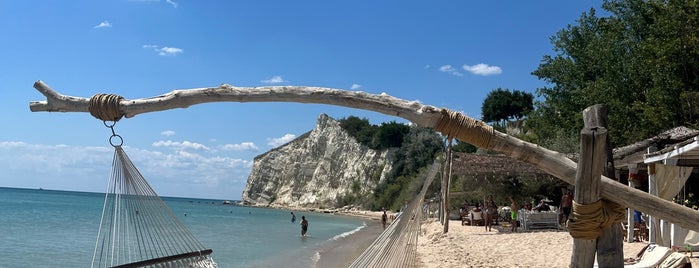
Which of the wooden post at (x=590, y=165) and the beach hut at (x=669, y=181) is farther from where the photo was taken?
the beach hut at (x=669, y=181)

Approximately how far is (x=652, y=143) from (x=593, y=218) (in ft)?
20.4

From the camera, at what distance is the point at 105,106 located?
11.6ft

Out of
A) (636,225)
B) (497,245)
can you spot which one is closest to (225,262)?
(497,245)

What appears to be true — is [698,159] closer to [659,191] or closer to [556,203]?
[659,191]

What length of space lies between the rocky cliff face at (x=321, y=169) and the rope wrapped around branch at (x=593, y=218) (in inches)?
1693

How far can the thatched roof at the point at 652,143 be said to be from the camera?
8.05m

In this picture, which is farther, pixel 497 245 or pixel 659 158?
pixel 497 245

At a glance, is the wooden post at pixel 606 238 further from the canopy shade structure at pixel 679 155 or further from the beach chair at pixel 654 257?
the canopy shade structure at pixel 679 155

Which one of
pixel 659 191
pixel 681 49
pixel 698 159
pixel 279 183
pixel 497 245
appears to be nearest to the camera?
pixel 659 191

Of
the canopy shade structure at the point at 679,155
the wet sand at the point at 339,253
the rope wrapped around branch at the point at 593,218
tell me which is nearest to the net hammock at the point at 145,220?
the rope wrapped around branch at the point at 593,218

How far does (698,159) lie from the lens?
8.30 meters

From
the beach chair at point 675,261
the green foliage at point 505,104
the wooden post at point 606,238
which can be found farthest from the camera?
the green foliage at point 505,104

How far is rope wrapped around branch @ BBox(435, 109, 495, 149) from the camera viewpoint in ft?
10.4

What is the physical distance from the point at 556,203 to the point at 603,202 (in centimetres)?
1779
